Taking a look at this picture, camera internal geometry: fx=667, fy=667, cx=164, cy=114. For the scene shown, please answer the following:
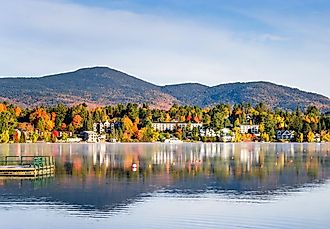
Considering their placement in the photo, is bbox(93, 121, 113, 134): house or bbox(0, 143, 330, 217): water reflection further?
bbox(93, 121, 113, 134): house

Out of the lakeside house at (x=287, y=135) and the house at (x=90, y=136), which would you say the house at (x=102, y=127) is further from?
the lakeside house at (x=287, y=135)

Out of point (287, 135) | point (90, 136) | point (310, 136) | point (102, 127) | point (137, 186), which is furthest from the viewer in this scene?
point (287, 135)

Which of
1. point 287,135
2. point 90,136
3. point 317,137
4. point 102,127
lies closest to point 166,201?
point 90,136

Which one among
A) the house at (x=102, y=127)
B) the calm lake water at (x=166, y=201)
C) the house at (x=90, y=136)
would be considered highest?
the house at (x=102, y=127)

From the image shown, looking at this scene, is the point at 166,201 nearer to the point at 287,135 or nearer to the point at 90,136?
the point at 90,136

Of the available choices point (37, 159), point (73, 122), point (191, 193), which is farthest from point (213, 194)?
point (73, 122)

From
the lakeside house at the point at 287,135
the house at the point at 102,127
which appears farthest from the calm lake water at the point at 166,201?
the lakeside house at the point at 287,135

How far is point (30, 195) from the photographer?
34312mm

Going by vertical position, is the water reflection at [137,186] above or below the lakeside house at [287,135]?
below

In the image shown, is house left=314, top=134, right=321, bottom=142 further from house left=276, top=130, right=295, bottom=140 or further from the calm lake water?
the calm lake water

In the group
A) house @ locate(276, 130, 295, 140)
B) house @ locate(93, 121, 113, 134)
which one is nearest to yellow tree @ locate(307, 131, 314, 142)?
house @ locate(276, 130, 295, 140)

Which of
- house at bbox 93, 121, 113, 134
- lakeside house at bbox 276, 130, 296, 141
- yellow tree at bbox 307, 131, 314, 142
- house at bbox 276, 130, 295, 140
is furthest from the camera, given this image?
house at bbox 276, 130, 295, 140

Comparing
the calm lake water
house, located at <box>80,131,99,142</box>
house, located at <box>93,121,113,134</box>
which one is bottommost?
the calm lake water

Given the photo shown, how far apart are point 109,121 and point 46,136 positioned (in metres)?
33.9
